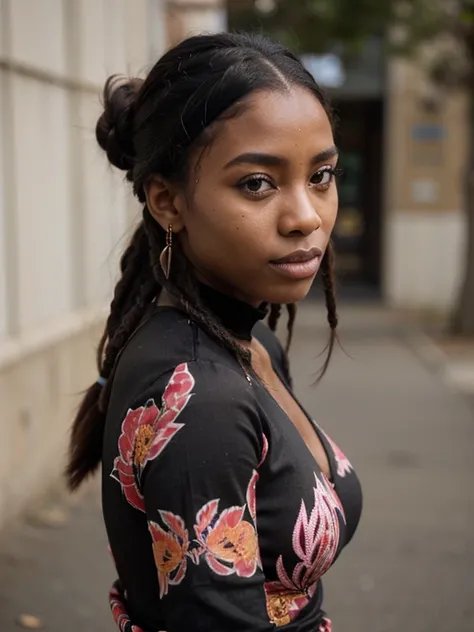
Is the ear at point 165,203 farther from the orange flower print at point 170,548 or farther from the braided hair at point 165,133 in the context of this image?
the orange flower print at point 170,548

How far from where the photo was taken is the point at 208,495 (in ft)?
4.79

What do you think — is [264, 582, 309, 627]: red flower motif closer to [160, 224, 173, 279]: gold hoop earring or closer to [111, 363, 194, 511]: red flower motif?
[111, 363, 194, 511]: red flower motif

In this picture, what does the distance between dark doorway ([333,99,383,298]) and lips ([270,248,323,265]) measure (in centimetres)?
1825

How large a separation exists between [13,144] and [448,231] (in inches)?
525

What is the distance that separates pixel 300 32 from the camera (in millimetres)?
13445

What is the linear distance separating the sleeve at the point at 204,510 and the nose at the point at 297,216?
282 mm

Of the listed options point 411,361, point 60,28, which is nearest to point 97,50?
point 60,28

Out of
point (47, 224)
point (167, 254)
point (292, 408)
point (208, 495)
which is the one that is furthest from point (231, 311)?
point (47, 224)

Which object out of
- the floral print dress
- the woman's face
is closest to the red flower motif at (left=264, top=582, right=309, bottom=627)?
the floral print dress

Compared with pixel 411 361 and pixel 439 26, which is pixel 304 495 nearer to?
pixel 411 361

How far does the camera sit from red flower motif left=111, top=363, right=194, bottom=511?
1.48 m

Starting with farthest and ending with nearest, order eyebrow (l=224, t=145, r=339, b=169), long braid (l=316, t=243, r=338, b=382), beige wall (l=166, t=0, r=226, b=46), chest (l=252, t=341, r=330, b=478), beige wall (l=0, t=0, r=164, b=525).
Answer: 1. beige wall (l=166, t=0, r=226, b=46)
2. beige wall (l=0, t=0, r=164, b=525)
3. long braid (l=316, t=243, r=338, b=382)
4. chest (l=252, t=341, r=330, b=478)
5. eyebrow (l=224, t=145, r=339, b=169)

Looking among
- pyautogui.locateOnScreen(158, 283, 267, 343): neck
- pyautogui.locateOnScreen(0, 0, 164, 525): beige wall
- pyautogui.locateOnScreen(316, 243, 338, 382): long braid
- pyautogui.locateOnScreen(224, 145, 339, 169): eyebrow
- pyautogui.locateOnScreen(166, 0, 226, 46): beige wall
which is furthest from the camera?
pyautogui.locateOnScreen(166, 0, 226, 46): beige wall

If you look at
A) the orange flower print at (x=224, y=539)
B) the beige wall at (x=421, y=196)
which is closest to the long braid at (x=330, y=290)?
the orange flower print at (x=224, y=539)
